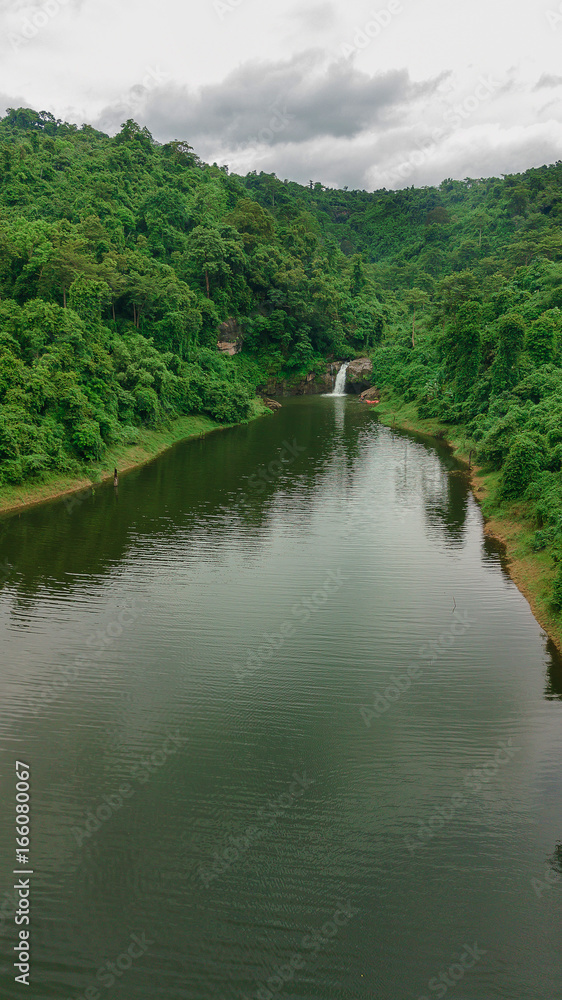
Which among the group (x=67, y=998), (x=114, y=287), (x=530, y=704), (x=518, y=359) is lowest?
(x=67, y=998)

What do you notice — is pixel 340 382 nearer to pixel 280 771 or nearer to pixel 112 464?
pixel 112 464

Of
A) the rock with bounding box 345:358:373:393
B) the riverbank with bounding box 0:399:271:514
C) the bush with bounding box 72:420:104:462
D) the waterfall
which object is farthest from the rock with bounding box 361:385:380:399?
the bush with bounding box 72:420:104:462

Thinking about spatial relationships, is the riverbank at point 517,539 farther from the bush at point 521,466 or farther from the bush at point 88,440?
the bush at point 88,440

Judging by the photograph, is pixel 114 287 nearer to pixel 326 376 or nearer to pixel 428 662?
pixel 326 376

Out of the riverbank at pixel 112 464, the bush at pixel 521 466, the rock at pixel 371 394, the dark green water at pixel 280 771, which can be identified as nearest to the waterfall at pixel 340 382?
the rock at pixel 371 394

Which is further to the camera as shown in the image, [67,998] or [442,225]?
[442,225]

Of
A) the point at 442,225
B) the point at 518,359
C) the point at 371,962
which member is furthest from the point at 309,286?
the point at 371,962
